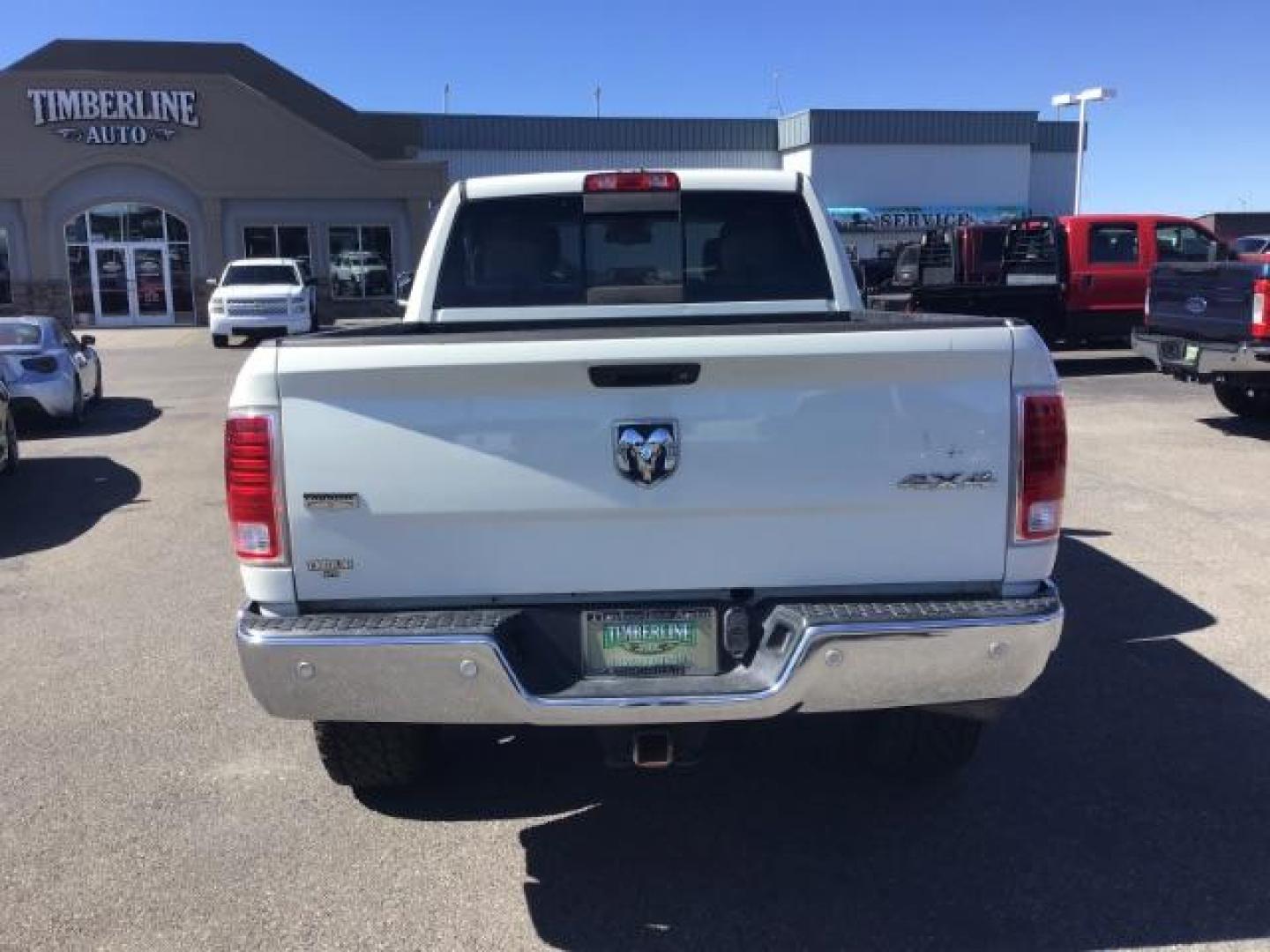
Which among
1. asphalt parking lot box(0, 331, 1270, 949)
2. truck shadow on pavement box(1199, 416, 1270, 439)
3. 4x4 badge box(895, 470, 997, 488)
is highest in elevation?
4x4 badge box(895, 470, 997, 488)

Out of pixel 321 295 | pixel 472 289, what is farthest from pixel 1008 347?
pixel 321 295

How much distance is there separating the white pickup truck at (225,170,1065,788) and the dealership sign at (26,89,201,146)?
33.9 m

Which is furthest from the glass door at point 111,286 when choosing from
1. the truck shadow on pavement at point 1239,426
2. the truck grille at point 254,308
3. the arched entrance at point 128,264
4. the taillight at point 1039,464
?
the taillight at point 1039,464

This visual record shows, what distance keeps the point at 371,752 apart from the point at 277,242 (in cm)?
3374

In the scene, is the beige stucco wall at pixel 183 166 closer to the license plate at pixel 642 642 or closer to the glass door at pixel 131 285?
the glass door at pixel 131 285

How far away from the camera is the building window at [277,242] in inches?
1373

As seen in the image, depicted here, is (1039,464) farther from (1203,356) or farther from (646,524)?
(1203,356)

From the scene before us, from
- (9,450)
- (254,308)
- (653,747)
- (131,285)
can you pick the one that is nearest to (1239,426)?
(653,747)

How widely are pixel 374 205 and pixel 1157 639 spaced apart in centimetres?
3297

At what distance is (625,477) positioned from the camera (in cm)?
313

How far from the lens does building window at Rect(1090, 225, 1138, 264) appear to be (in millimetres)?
17062

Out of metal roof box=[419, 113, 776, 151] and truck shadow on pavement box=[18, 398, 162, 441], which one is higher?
metal roof box=[419, 113, 776, 151]

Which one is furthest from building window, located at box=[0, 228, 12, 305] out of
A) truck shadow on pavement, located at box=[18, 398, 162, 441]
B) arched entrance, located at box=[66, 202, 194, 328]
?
truck shadow on pavement, located at box=[18, 398, 162, 441]

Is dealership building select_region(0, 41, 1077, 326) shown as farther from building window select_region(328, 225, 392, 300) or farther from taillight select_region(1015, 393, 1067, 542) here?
taillight select_region(1015, 393, 1067, 542)
